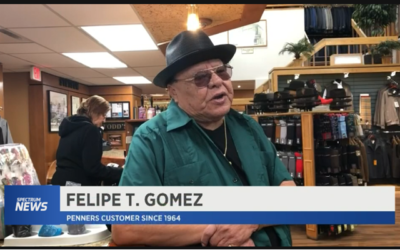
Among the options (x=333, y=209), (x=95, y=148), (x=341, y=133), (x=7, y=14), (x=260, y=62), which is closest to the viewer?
(x=333, y=209)

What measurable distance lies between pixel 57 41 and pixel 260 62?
16.6 feet

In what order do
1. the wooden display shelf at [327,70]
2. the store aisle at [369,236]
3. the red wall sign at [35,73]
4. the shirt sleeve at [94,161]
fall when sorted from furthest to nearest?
1. the wooden display shelf at [327,70]
2. the red wall sign at [35,73]
3. the shirt sleeve at [94,161]
4. the store aisle at [369,236]

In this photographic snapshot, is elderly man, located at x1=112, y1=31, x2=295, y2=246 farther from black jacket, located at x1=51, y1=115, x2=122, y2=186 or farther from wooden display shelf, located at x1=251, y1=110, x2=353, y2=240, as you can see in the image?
wooden display shelf, located at x1=251, y1=110, x2=353, y2=240

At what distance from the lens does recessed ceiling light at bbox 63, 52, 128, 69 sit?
3.91 metres

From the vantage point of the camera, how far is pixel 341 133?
3320mm

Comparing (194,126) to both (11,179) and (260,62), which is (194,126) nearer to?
(11,179)

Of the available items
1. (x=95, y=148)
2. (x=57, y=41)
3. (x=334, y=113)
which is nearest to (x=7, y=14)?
(x=57, y=41)

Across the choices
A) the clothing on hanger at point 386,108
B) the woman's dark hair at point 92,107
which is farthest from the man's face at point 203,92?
the clothing on hanger at point 386,108

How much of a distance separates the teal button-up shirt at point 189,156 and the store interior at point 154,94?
0.34m

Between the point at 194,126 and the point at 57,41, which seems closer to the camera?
the point at 194,126

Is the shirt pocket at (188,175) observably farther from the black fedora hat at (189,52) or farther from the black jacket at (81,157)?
the black jacket at (81,157)

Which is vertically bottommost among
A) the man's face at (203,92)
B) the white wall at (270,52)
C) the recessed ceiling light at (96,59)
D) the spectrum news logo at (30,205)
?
the spectrum news logo at (30,205)

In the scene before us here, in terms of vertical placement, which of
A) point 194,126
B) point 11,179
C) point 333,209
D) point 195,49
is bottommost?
point 333,209

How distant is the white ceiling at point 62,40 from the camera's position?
2.54 m
